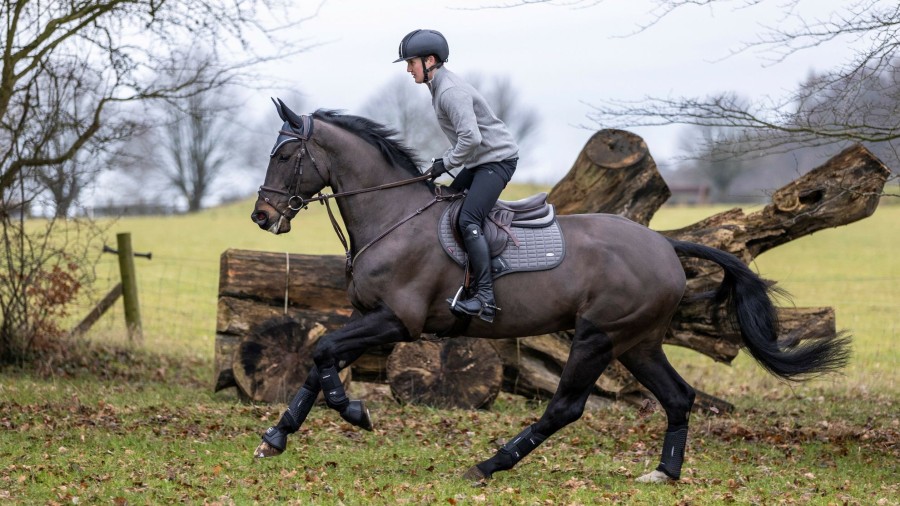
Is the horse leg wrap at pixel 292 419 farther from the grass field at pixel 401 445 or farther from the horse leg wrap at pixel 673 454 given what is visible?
the horse leg wrap at pixel 673 454

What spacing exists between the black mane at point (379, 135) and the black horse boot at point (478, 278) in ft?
2.76

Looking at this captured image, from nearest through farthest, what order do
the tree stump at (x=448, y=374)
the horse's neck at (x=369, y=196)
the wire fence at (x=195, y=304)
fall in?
1. the horse's neck at (x=369, y=196)
2. the tree stump at (x=448, y=374)
3. the wire fence at (x=195, y=304)

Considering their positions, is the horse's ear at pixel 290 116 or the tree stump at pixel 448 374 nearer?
the horse's ear at pixel 290 116

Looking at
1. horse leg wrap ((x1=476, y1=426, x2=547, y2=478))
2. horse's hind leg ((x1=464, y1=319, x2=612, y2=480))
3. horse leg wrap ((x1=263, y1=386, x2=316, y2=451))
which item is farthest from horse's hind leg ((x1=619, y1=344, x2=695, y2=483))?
horse leg wrap ((x1=263, y1=386, x2=316, y2=451))

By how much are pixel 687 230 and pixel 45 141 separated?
7.51 metres

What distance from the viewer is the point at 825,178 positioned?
9609 millimetres

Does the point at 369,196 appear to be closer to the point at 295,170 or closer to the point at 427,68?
the point at 295,170

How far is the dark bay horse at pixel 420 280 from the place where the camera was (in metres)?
6.84

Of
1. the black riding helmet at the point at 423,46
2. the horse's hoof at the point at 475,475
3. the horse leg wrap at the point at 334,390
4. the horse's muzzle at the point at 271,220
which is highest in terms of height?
the black riding helmet at the point at 423,46

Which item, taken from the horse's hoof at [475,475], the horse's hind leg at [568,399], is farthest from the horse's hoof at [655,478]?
the horse's hoof at [475,475]

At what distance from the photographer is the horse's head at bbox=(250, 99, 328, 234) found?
690 cm

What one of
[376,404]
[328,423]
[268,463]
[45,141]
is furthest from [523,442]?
[45,141]

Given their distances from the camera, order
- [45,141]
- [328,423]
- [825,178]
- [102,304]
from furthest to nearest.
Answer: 1. [102,304]
2. [45,141]
3. [825,178]
4. [328,423]

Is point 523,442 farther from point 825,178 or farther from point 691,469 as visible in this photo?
point 825,178
